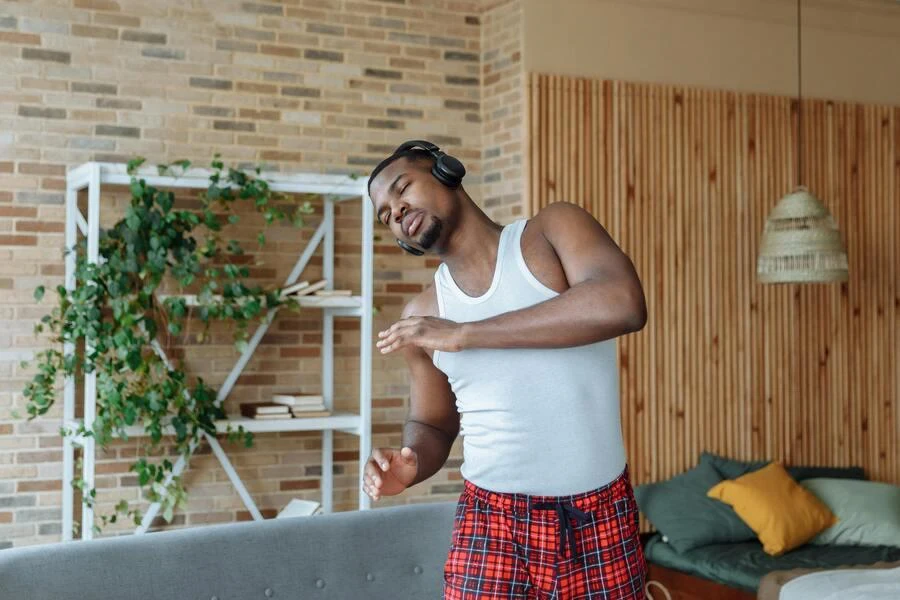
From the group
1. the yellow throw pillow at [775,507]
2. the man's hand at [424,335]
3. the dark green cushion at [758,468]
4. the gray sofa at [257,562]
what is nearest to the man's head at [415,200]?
the man's hand at [424,335]

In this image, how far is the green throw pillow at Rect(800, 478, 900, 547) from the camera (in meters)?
5.84

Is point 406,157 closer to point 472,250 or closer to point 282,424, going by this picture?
point 472,250

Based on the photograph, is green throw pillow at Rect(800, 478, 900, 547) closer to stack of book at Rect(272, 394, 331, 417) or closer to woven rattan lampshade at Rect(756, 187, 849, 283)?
woven rattan lampshade at Rect(756, 187, 849, 283)

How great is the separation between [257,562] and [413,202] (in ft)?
4.62

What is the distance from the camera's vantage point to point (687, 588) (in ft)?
18.0

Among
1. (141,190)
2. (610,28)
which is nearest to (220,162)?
(141,190)

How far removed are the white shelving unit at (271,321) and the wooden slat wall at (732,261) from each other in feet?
3.37

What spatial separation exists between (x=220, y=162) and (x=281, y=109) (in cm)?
59

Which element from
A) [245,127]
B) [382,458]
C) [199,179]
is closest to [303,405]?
[199,179]

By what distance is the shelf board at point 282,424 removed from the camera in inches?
200

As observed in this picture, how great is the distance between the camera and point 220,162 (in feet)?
17.4

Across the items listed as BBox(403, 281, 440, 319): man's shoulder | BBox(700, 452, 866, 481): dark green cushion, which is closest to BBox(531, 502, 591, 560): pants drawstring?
BBox(403, 281, 440, 319): man's shoulder

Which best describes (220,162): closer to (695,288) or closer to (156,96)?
(156,96)

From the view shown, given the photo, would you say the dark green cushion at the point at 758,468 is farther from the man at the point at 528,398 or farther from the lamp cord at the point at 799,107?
the man at the point at 528,398
